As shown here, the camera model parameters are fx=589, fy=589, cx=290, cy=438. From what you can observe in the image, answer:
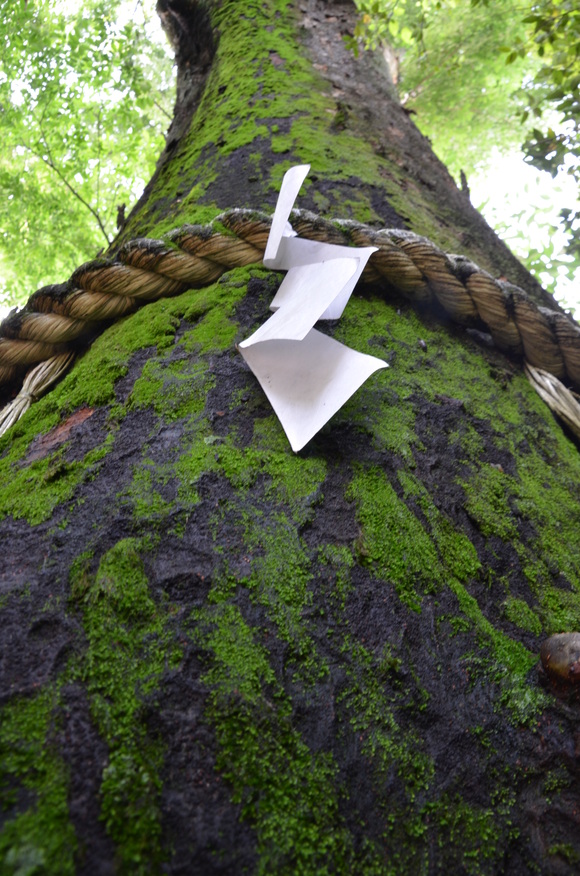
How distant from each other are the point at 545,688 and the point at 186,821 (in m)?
0.38

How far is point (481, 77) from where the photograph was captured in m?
4.78

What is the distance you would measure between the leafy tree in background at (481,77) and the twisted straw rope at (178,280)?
3.84 ft

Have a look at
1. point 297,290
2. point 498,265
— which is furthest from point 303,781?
point 498,265

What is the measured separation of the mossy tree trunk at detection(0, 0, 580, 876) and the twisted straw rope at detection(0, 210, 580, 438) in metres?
0.04

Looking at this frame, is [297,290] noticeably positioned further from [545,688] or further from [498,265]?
[498,265]

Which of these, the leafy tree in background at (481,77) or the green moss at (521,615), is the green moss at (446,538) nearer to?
the green moss at (521,615)

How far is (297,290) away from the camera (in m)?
0.89

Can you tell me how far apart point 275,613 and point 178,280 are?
25.7 inches

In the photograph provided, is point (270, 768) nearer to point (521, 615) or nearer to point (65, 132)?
point (521, 615)

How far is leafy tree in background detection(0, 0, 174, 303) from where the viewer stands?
3.69 meters

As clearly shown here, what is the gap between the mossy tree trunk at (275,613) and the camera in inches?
17.1

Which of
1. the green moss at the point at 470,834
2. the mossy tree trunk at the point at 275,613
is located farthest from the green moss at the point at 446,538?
the green moss at the point at 470,834

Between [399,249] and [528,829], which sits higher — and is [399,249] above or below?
above

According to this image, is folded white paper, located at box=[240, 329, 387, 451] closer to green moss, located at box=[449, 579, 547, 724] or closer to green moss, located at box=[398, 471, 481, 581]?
green moss, located at box=[398, 471, 481, 581]
